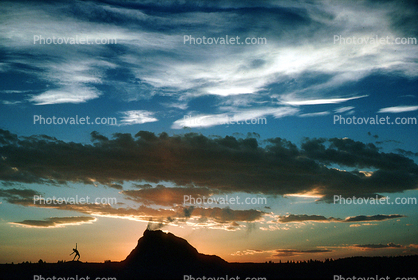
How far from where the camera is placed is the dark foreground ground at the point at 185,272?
358 ft

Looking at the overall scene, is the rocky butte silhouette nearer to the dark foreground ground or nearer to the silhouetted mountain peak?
the silhouetted mountain peak

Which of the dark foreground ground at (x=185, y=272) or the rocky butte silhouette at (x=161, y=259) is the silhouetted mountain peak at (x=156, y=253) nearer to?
the rocky butte silhouette at (x=161, y=259)

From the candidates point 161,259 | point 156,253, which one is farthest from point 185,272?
point 156,253

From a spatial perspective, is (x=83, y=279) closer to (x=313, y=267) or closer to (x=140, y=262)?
(x=140, y=262)

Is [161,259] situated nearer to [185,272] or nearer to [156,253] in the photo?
[156,253]

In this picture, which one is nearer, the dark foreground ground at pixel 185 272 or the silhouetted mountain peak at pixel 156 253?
the dark foreground ground at pixel 185 272

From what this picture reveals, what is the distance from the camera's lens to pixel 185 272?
557 feet

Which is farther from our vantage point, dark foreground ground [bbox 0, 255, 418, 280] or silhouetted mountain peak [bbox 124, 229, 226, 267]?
silhouetted mountain peak [bbox 124, 229, 226, 267]

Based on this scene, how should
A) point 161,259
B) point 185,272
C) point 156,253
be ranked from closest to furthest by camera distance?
1. point 185,272
2. point 161,259
3. point 156,253

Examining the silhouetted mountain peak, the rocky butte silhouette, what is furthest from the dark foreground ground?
the silhouetted mountain peak

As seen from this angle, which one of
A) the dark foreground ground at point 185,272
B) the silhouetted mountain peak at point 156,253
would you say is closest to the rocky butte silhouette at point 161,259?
the silhouetted mountain peak at point 156,253

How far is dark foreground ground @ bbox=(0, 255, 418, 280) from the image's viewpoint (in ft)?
358

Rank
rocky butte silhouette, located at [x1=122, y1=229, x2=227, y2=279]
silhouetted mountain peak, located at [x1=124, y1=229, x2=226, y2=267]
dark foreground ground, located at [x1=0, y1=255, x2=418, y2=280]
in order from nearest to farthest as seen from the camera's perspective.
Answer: dark foreground ground, located at [x1=0, y1=255, x2=418, y2=280] → rocky butte silhouette, located at [x1=122, y1=229, x2=227, y2=279] → silhouetted mountain peak, located at [x1=124, y1=229, x2=226, y2=267]

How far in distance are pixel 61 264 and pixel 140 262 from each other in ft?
230
